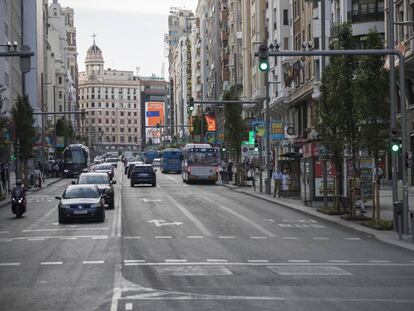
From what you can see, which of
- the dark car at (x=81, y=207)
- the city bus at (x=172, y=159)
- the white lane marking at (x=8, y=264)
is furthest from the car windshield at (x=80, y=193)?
the city bus at (x=172, y=159)

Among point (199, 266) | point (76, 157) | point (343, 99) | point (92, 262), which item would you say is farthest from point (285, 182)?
point (76, 157)

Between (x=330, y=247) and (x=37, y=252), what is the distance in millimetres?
7445

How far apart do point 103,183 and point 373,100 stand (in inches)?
574

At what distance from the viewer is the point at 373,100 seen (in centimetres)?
2864

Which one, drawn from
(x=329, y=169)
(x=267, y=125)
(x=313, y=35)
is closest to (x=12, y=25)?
(x=313, y=35)

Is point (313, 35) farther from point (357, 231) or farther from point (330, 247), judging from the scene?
point (330, 247)

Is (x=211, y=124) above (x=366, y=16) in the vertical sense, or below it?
below

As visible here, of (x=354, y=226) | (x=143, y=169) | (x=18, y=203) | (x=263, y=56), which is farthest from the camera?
(x=143, y=169)

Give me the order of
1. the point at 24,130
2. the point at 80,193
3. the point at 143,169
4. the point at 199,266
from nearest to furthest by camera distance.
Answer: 1. the point at 199,266
2. the point at 80,193
3. the point at 24,130
4. the point at 143,169

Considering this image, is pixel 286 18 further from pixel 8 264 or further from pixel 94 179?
pixel 8 264

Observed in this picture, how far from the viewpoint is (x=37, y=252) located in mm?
20719

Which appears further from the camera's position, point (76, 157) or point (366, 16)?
point (76, 157)

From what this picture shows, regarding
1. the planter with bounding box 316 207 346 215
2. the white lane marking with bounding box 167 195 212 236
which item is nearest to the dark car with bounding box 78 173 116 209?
the white lane marking with bounding box 167 195 212 236

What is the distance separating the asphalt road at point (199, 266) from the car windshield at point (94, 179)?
670 cm
